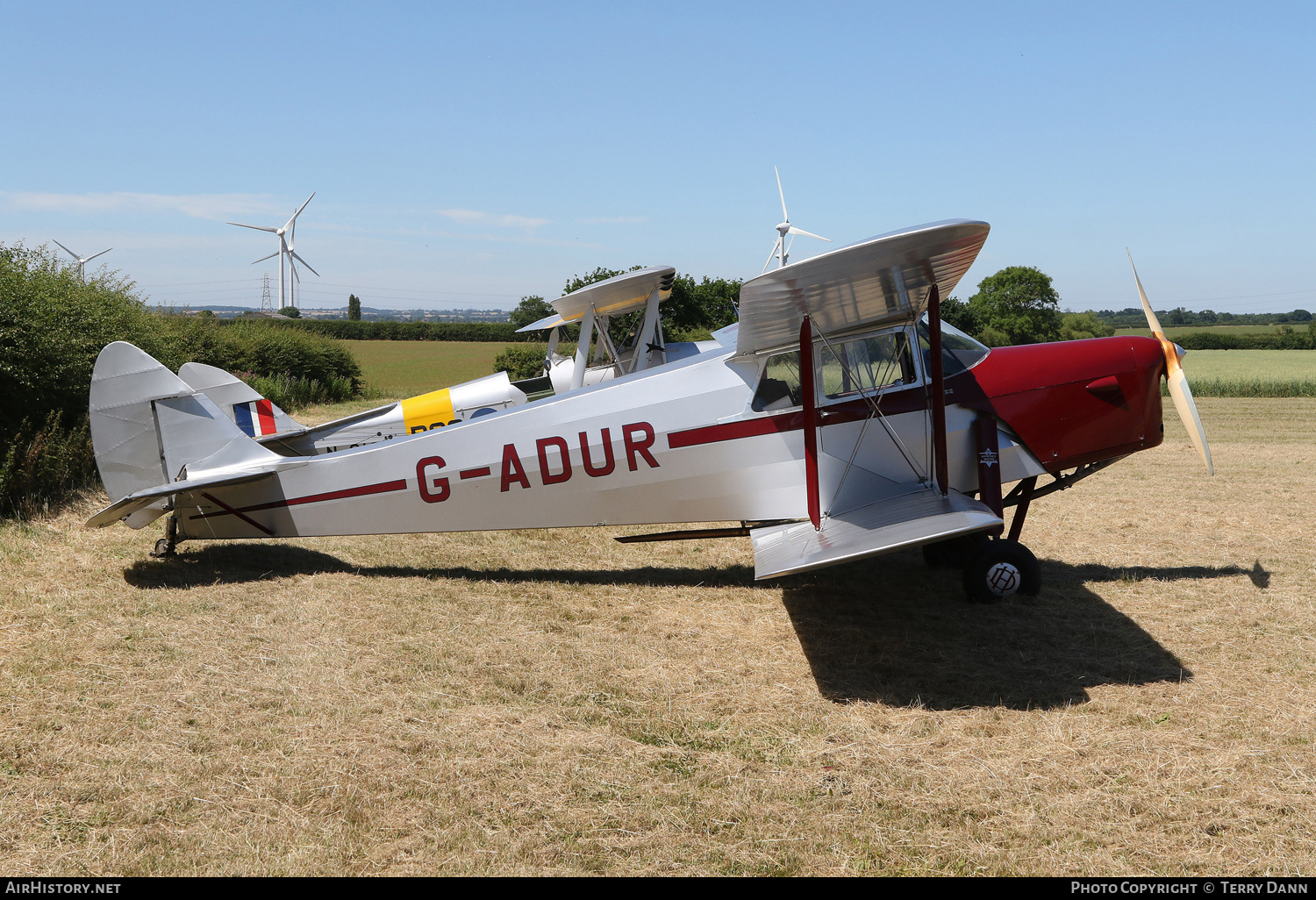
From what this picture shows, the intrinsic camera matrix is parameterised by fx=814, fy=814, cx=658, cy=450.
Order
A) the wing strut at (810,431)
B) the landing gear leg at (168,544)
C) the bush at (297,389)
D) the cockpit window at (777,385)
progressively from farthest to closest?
1. the bush at (297,389)
2. the landing gear leg at (168,544)
3. the cockpit window at (777,385)
4. the wing strut at (810,431)

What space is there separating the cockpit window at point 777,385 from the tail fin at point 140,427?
4023 mm

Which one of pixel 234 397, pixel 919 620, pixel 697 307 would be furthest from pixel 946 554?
pixel 697 307

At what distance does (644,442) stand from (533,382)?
508 centimetres

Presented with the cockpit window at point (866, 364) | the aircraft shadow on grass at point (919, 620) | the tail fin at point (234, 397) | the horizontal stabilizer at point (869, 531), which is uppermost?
the tail fin at point (234, 397)

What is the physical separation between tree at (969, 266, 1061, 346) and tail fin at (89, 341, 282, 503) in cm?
5050

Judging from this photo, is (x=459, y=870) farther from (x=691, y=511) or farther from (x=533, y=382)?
(x=533, y=382)

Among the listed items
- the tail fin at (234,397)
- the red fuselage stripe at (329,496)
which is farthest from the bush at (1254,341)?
the red fuselage stripe at (329,496)

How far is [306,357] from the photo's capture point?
22.9 metres

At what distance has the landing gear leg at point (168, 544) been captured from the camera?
696cm

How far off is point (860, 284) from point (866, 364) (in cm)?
110

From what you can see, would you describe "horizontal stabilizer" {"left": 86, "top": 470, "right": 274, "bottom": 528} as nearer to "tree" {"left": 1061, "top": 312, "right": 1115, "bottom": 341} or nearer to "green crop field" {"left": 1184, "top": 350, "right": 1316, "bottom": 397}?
"green crop field" {"left": 1184, "top": 350, "right": 1316, "bottom": 397}

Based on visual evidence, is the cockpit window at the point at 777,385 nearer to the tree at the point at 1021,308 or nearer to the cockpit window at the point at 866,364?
the cockpit window at the point at 866,364

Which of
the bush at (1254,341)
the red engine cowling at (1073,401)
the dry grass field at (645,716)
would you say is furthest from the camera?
the bush at (1254,341)

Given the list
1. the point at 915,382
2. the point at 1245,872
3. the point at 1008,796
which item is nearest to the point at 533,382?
the point at 915,382
